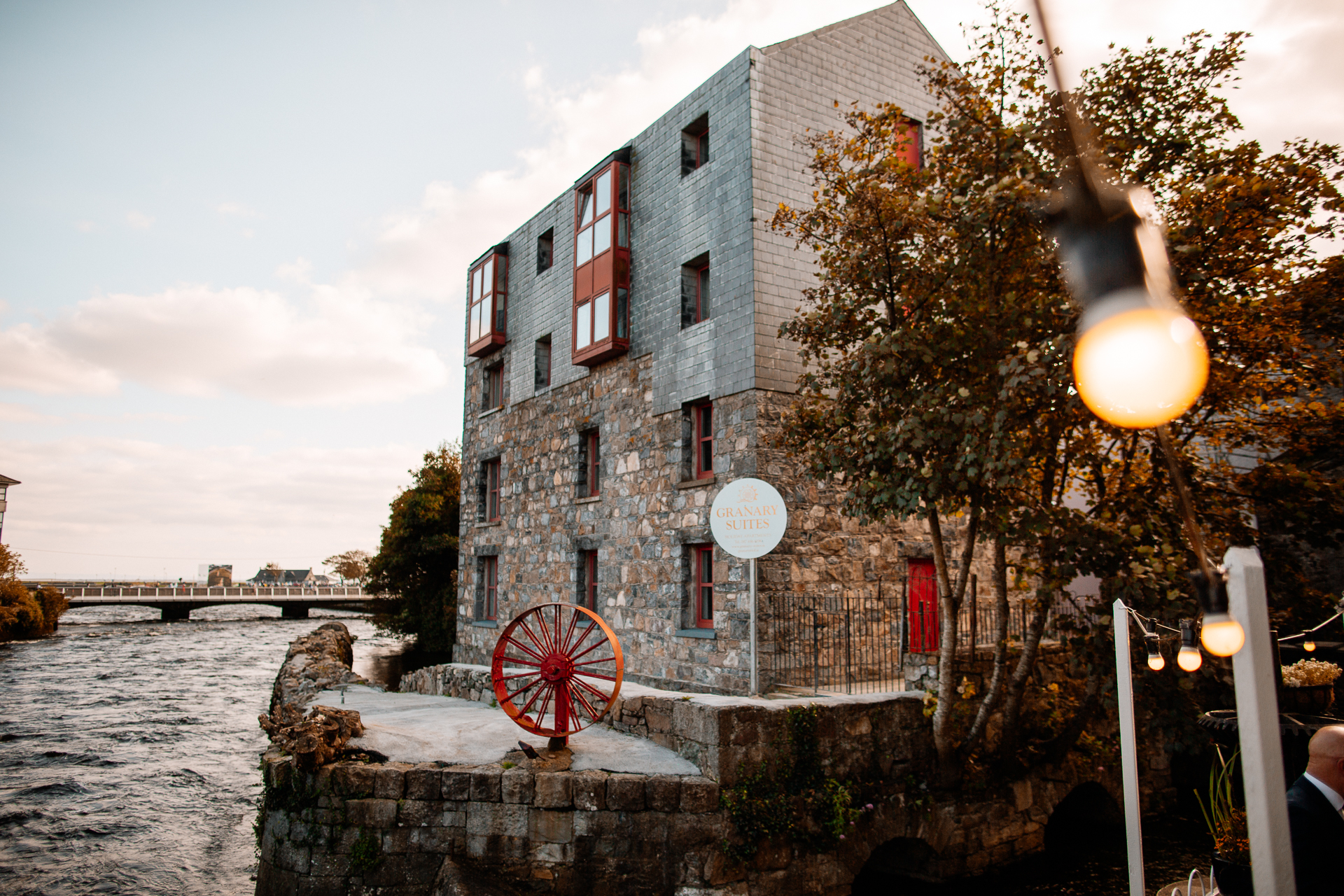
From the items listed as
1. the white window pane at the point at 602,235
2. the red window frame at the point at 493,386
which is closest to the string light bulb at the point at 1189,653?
the white window pane at the point at 602,235

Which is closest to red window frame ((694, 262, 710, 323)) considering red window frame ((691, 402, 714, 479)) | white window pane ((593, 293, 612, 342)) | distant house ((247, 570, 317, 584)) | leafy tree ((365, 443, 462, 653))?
red window frame ((691, 402, 714, 479))

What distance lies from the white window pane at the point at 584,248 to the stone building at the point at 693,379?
2.1 inches

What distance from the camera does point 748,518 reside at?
9.93 meters

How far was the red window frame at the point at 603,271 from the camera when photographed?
14.9 meters

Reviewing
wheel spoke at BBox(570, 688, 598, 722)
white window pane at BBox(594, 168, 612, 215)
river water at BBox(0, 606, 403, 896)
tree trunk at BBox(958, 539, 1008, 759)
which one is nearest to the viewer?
wheel spoke at BBox(570, 688, 598, 722)

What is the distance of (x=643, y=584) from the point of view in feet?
45.1

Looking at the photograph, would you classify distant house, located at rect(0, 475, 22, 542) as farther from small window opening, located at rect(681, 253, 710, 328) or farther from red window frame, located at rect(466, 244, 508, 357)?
small window opening, located at rect(681, 253, 710, 328)

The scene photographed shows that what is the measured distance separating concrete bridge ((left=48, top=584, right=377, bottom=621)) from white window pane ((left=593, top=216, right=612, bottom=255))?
4208cm

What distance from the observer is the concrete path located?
8.12 metres

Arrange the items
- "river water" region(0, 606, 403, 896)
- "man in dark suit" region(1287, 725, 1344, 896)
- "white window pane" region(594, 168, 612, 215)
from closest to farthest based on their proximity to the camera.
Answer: "man in dark suit" region(1287, 725, 1344, 896)
"river water" region(0, 606, 403, 896)
"white window pane" region(594, 168, 612, 215)

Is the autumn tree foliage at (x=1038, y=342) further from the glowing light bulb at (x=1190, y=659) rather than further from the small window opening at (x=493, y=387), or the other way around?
the small window opening at (x=493, y=387)

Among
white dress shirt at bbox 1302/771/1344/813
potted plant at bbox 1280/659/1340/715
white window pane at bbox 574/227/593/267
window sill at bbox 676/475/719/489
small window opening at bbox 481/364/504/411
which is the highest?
white window pane at bbox 574/227/593/267

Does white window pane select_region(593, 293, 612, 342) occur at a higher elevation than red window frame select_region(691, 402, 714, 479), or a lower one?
higher

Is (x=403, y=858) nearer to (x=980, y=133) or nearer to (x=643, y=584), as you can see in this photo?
(x=643, y=584)
